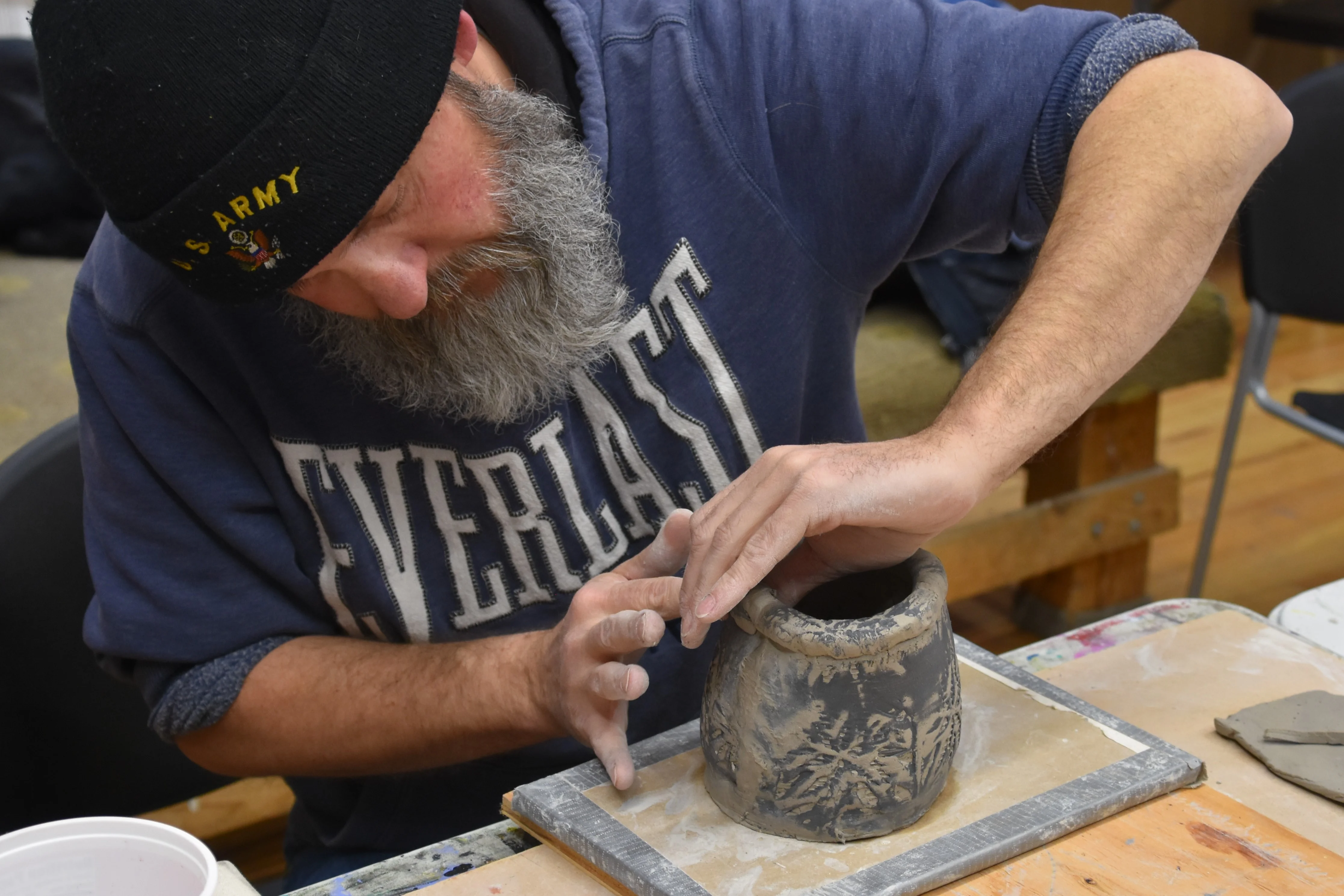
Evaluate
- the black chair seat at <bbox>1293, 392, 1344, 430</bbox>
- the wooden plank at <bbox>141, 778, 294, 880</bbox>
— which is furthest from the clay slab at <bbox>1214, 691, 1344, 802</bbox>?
the wooden plank at <bbox>141, 778, 294, 880</bbox>

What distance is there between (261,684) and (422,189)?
48cm

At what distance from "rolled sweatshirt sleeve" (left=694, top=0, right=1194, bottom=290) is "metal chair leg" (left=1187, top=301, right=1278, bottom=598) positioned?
48.1 inches

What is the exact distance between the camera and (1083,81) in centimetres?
102

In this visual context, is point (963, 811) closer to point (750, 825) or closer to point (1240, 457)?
point (750, 825)

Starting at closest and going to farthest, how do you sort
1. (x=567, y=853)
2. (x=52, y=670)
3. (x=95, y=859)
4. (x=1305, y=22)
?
(x=95, y=859) → (x=567, y=853) → (x=52, y=670) → (x=1305, y=22)

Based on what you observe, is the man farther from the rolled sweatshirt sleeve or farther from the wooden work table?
the wooden work table

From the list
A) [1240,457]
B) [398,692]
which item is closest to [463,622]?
[398,692]

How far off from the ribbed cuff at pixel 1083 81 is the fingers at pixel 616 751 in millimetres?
559

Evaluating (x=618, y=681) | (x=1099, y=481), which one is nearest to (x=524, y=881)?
(x=618, y=681)

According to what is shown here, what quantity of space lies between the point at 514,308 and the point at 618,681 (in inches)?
13.1

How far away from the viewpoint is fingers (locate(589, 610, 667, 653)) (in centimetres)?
→ 87

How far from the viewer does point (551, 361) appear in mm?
1054

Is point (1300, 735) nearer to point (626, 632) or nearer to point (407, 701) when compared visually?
point (626, 632)

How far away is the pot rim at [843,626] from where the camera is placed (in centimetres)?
80
